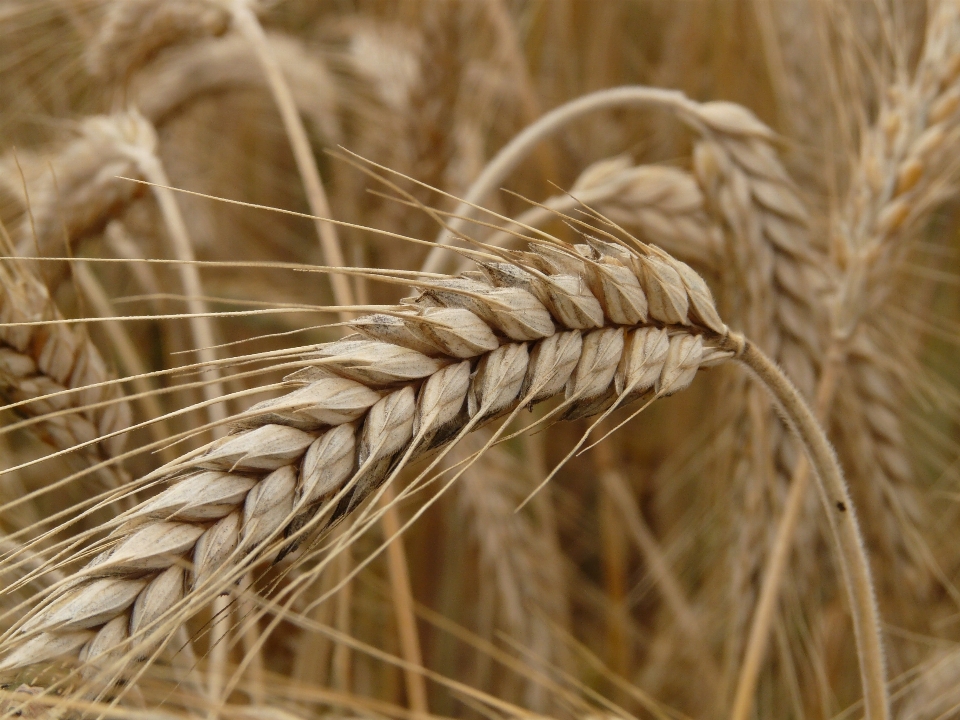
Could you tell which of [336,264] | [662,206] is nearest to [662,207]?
[662,206]

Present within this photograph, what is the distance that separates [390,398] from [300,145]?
1.78 feet

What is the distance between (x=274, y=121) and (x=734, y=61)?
1087mm

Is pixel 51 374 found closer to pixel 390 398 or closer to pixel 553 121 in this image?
pixel 390 398

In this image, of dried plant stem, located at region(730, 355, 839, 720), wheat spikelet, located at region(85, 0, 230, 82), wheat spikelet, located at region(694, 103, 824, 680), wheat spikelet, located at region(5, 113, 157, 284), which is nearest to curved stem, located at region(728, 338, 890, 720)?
dried plant stem, located at region(730, 355, 839, 720)

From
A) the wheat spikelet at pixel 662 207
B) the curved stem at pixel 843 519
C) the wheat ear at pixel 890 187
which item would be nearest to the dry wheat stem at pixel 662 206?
the wheat spikelet at pixel 662 207

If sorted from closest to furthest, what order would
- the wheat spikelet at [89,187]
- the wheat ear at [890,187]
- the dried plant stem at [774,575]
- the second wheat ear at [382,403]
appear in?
the second wheat ear at [382,403]
the dried plant stem at [774,575]
the wheat ear at [890,187]
the wheat spikelet at [89,187]

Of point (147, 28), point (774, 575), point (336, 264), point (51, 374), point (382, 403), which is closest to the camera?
point (382, 403)

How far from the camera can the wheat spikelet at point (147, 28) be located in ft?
3.46

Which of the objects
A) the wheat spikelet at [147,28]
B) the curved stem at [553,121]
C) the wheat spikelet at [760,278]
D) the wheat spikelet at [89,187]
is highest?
the wheat spikelet at [147,28]

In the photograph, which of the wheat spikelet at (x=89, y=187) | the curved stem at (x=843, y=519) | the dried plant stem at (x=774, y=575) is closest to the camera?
the curved stem at (x=843, y=519)

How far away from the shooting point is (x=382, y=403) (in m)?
0.47

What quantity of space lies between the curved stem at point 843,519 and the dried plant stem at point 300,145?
47 centimetres

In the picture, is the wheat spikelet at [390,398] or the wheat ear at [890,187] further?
the wheat ear at [890,187]

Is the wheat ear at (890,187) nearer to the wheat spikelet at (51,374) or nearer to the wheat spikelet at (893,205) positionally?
the wheat spikelet at (893,205)
